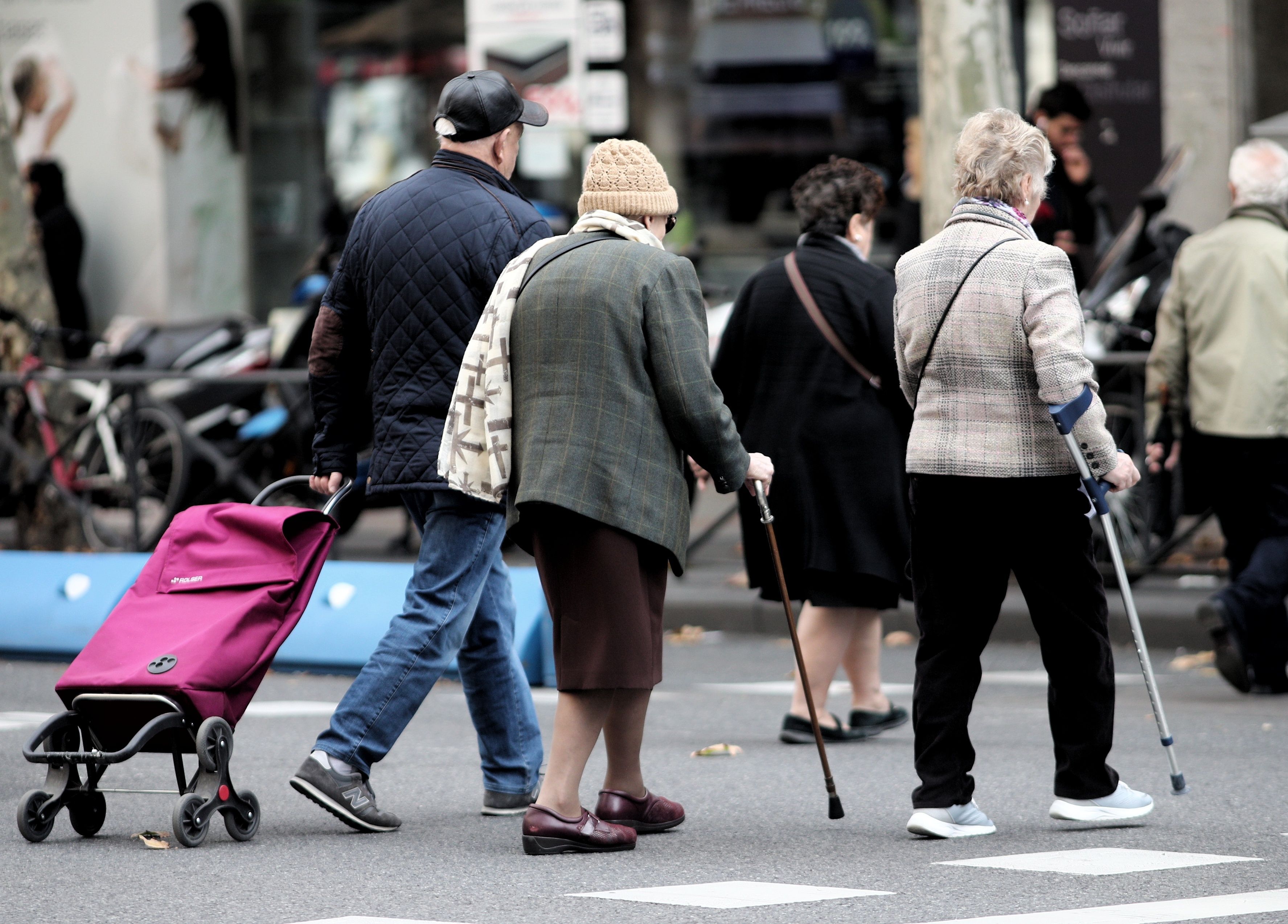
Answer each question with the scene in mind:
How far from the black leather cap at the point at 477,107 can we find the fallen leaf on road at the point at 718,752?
2266mm

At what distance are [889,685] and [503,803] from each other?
3191mm

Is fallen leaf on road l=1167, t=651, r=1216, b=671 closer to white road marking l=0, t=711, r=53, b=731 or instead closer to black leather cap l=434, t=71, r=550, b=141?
black leather cap l=434, t=71, r=550, b=141

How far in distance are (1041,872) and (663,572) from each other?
1188mm

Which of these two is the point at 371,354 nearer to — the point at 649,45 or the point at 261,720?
the point at 261,720

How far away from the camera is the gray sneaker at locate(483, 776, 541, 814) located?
237 inches

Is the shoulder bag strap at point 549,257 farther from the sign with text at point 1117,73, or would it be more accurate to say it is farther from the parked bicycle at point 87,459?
the sign with text at point 1117,73

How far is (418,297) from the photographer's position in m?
5.75

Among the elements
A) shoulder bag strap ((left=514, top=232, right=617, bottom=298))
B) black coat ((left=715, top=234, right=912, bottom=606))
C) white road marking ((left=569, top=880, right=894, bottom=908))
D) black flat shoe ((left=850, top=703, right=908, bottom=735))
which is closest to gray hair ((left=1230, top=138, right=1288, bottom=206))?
black coat ((left=715, top=234, right=912, bottom=606))

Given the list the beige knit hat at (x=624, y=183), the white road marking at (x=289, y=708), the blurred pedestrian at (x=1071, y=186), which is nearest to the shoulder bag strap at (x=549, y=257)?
the beige knit hat at (x=624, y=183)

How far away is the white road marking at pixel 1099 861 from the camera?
513 centimetres

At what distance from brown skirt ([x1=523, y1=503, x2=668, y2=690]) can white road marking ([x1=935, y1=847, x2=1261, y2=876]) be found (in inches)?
35.9

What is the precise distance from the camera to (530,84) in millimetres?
13531

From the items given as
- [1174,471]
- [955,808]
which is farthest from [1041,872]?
[1174,471]

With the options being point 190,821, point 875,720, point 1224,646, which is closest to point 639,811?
point 190,821
